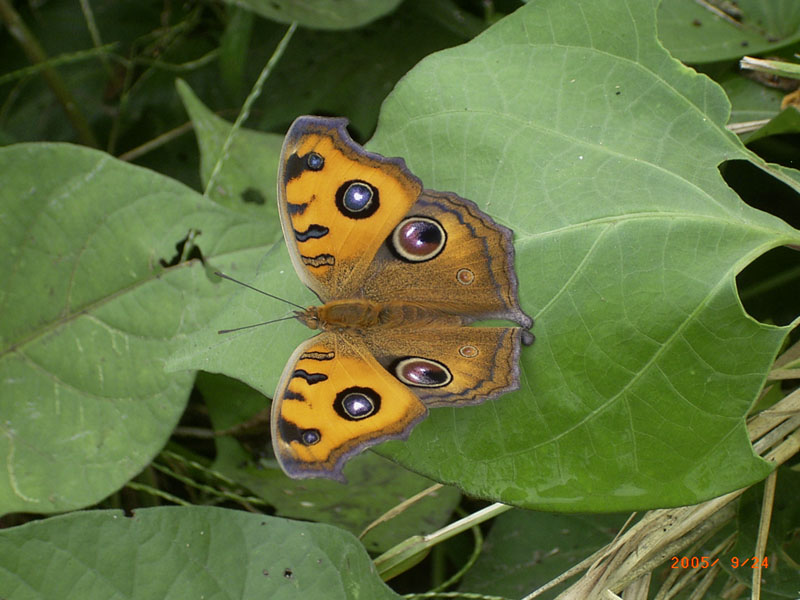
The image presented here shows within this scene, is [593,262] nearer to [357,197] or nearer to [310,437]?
[357,197]

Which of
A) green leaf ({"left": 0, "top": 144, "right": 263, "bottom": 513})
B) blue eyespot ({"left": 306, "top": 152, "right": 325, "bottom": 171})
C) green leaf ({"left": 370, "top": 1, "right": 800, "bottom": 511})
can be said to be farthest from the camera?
green leaf ({"left": 0, "top": 144, "right": 263, "bottom": 513})

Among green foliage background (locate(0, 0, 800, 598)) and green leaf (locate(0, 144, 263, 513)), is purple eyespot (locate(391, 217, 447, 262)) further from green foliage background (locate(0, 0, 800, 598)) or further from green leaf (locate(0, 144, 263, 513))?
green leaf (locate(0, 144, 263, 513))

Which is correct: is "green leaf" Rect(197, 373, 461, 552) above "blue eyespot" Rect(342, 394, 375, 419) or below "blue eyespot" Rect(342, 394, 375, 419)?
below

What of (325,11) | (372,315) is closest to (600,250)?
(372,315)

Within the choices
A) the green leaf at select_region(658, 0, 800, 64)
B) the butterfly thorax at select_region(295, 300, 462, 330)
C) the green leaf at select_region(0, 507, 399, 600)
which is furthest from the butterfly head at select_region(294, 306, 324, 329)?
the green leaf at select_region(658, 0, 800, 64)

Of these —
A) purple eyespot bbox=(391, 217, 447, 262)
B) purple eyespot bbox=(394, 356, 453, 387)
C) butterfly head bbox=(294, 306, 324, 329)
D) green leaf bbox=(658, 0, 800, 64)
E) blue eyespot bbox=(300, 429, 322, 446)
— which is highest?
green leaf bbox=(658, 0, 800, 64)

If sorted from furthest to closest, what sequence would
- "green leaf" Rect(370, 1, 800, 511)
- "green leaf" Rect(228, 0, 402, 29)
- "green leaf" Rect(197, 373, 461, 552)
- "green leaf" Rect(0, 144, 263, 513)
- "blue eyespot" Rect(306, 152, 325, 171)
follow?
1. "green leaf" Rect(228, 0, 402, 29)
2. "green leaf" Rect(197, 373, 461, 552)
3. "green leaf" Rect(0, 144, 263, 513)
4. "blue eyespot" Rect(306, 152, 325, 171)
5. "green leaf" Rect(370, 1, 800, 511)

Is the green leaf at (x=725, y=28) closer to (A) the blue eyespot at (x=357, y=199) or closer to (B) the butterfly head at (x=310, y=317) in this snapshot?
(A) the blue eyespot at (x=357, y=199)
